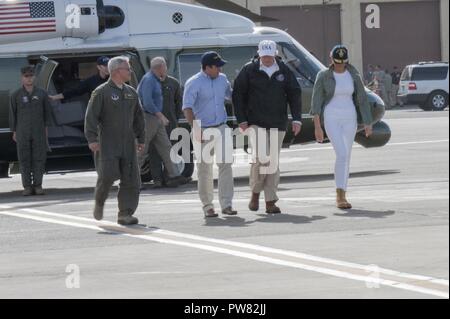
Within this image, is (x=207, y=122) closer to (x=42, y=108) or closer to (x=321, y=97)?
(x=321, y=97)

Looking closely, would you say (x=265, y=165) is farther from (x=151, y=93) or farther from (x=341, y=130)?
(x=151, y=93)

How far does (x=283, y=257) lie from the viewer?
36.3 feet

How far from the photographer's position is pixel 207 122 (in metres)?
14.3

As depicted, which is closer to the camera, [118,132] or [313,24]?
[118,132]

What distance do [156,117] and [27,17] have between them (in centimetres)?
260

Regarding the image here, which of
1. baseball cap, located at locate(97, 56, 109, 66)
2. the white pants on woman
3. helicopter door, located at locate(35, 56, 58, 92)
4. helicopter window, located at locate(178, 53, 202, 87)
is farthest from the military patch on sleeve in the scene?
helicopter window, located at locate(178, 53, 202, 87)

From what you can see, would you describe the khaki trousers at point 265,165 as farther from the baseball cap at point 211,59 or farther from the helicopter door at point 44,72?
the helicopter door at point 44,72

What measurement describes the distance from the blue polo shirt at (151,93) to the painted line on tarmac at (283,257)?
3295mm

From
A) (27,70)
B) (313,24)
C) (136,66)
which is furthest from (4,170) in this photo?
(313,24)

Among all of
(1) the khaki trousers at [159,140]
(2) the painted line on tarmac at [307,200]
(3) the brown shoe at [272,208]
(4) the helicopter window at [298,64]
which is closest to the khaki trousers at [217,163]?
(3) the brown shoe at [272,208]

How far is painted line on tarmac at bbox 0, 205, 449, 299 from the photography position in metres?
9.32

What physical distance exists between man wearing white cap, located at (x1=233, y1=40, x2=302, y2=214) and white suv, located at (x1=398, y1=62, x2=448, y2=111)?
3334 centimetres

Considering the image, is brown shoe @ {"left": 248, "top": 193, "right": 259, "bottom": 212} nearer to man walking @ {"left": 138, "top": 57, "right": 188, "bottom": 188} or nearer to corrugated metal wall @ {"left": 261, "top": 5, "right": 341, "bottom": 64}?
man walking @ {"left": 138, "top": 57, "right": 188, "bottom": 188}
